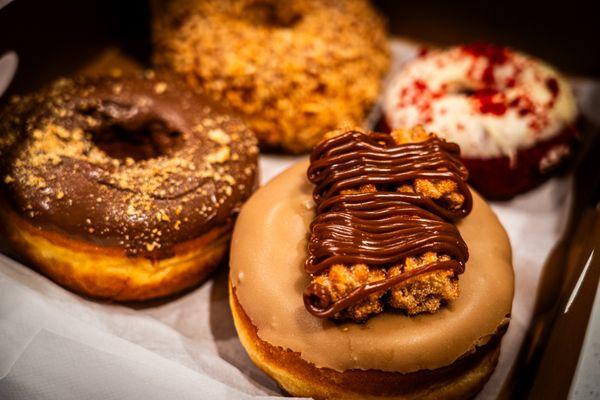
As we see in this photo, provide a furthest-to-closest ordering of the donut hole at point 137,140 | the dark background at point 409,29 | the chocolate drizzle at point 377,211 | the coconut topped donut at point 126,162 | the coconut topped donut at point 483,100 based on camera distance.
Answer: the dark background at point 409,29
the coconut topped donut at point 483,100
the donut hole at point 137,140
the coconut topped donut at point 126,162
the chocolate drizzle at point 377,211

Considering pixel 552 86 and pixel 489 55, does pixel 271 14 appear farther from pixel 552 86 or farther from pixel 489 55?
pixel 552 86

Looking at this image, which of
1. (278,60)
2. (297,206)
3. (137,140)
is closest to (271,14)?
(278,60)

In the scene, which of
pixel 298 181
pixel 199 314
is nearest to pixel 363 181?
pixel 298 181

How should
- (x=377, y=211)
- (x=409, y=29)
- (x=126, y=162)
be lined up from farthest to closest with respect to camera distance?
(x=409, y=29)
(x=126, y=162)
(x=377, y=211)

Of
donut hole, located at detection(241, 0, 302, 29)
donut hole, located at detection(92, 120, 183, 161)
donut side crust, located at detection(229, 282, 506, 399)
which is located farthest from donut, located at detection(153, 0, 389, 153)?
donut side crust, located at detection(229, 282, 506, 399)

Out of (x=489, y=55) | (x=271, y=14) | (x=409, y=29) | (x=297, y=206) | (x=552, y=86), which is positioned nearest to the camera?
(x=297, y=206)

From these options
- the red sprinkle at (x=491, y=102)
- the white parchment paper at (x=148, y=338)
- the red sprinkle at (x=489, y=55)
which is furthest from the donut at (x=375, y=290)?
the red sprinkle at (x=489, y=55)

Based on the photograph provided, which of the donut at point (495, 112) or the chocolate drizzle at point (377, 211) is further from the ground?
the chocolate drizzle at point (377, 211)

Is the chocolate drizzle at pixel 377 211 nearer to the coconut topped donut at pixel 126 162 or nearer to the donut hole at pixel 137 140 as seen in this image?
the coconut topped donut at pixel 126 162
